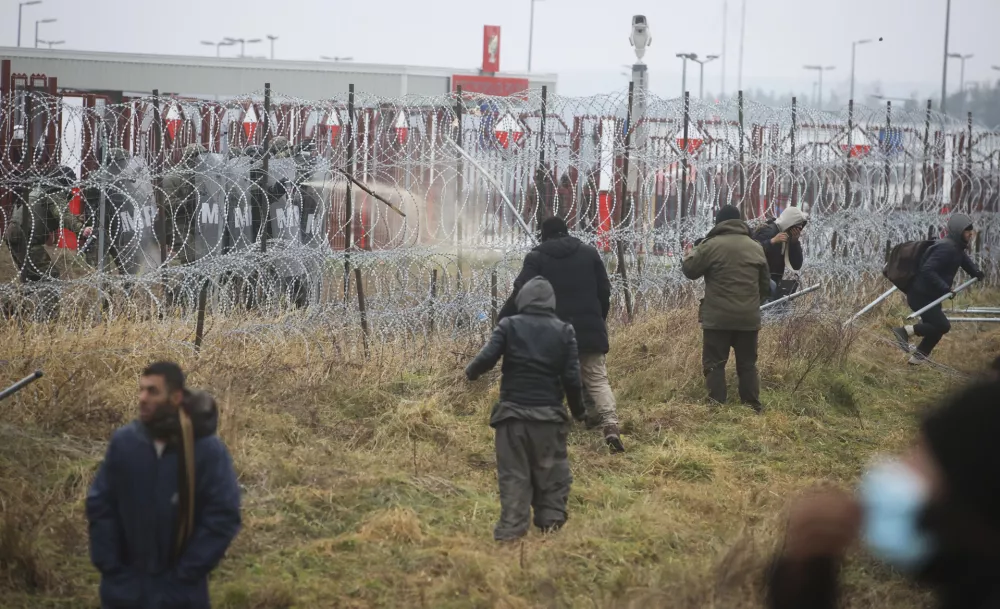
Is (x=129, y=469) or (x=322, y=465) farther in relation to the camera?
(x=322, y=465)

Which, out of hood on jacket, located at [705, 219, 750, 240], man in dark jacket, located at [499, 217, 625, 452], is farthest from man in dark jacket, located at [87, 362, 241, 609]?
hood on jacket, located at [705, 219, 750, 240]

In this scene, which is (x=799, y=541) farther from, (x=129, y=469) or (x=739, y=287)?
(x=739, y=287)

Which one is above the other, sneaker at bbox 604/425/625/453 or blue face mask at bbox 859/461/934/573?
blue face mask at bbox 859/461/934/573

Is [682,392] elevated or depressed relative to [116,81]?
depressed

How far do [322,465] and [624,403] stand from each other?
3.26 metres

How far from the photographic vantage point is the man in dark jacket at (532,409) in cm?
609

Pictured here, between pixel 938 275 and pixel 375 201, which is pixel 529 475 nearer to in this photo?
pixel 375 201

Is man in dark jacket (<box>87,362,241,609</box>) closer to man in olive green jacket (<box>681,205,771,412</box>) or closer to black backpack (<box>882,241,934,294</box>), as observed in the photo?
man in olive green jacket (<box>681,205,771,412</box>)

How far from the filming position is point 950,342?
45.0ft

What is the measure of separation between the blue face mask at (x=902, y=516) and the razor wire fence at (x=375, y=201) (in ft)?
23.8

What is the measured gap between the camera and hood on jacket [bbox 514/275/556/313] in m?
6.25

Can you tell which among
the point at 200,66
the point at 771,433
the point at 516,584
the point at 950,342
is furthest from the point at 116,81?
the point at 516,584

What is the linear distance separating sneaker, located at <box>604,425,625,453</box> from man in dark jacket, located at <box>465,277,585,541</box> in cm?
193

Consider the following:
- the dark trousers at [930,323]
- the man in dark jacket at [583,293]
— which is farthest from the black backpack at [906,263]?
the man in dark jacket at [583,293]
